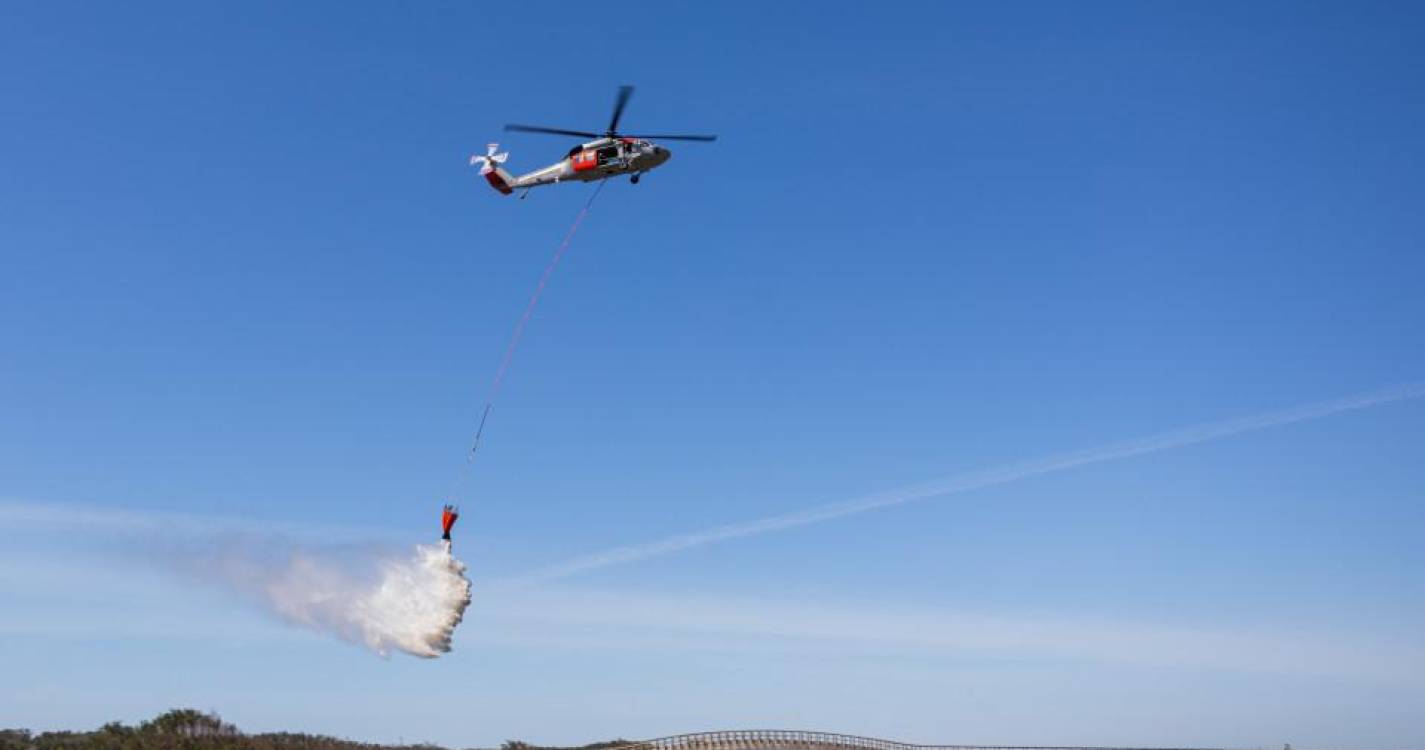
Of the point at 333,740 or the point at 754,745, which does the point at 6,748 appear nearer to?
the point at 333,740

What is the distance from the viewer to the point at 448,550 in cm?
6178

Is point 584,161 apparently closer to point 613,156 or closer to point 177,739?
point 613,156

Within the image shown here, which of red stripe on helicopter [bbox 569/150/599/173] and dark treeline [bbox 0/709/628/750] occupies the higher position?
red stripe on helicopter [bbox 569/150/599/173]

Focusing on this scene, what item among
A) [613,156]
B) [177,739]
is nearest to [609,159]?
[613,156]

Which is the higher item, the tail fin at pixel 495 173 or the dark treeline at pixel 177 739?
the tail fin at pixel 495 173

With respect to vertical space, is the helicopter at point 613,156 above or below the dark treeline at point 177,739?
above

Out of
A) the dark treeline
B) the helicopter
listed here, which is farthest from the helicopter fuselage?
the dark treeline

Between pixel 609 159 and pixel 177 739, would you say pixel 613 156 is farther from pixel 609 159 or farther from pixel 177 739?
pixel 177 739

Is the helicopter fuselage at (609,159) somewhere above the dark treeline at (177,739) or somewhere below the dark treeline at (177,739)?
above

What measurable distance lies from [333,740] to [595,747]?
2068 cm

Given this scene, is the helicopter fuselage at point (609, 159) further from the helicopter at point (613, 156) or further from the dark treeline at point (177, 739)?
the dark treeline at point (177, 739)

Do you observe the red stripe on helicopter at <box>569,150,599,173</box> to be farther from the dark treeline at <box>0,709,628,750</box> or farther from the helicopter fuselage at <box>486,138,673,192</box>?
the dark treeline at <box>0,709,628,750</box>

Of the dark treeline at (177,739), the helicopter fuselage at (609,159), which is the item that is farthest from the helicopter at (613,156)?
the dark treeline at (177,739)

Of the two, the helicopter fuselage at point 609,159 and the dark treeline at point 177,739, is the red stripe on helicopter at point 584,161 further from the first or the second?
the dark treeline at point 177,739
